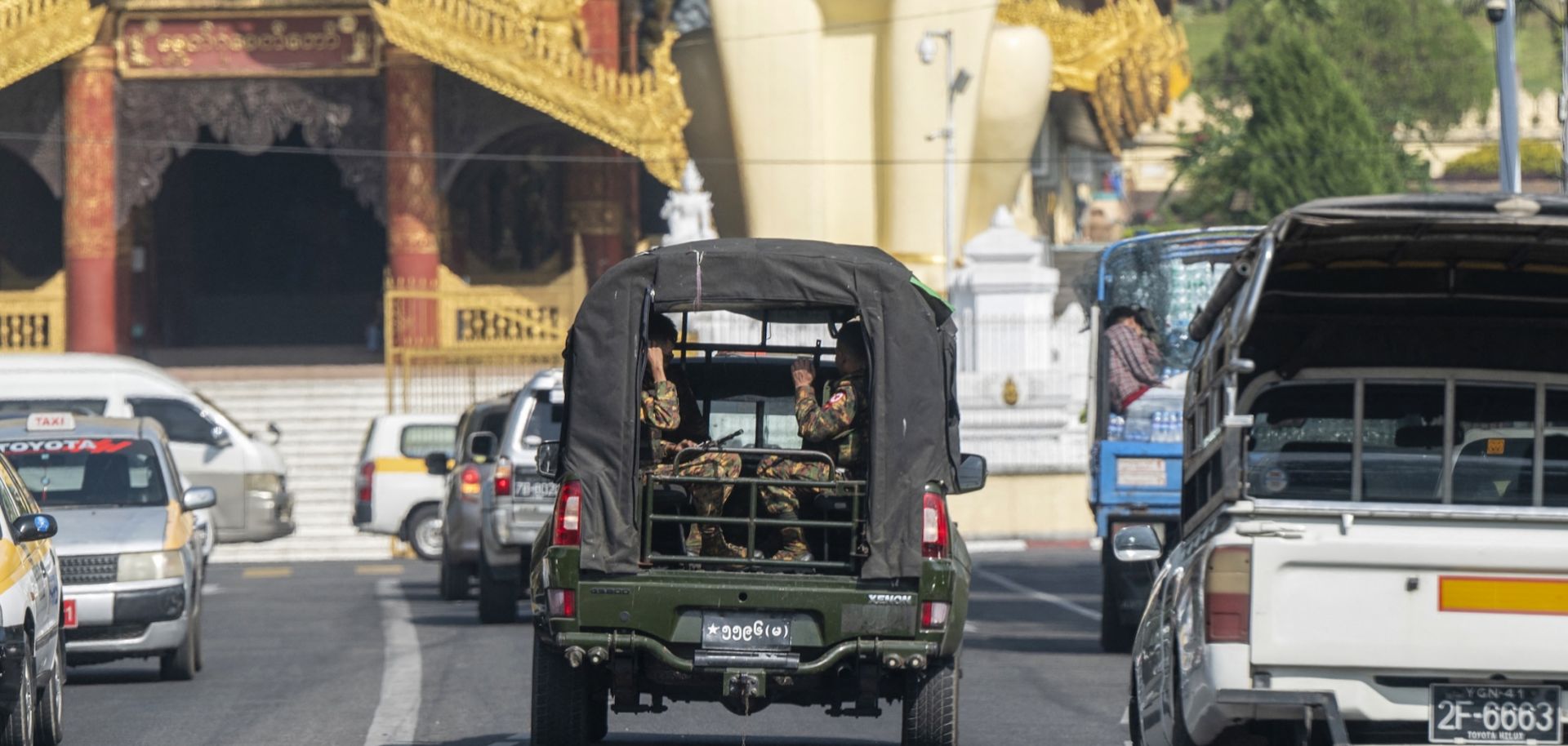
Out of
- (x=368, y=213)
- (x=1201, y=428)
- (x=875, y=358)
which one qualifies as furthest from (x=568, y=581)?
(x=368, y=213)

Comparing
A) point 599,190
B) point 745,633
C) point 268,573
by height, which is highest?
point 599,190

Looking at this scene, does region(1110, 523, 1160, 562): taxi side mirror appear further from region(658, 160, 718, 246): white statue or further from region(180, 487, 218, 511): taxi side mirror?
region(658, 160, 718, 246): white statue

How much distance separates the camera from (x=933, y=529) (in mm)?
10203

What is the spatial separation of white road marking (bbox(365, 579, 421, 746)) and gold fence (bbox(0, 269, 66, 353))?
59.0 ft

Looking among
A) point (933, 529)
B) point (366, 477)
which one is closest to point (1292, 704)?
point (933, 529)

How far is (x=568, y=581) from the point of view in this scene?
32.9 feet

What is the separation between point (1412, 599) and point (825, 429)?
3.39 meters

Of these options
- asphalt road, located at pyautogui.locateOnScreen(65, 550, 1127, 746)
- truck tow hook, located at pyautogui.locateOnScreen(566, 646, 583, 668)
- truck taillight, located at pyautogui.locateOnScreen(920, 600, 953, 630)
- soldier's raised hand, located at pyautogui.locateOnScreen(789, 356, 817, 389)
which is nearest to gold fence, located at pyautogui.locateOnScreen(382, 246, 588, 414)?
asphalt road, located at pyautogui.locateOnScreen(65, 550, 1127, 746)

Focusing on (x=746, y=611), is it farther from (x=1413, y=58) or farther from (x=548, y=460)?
(x=1413, y=58)

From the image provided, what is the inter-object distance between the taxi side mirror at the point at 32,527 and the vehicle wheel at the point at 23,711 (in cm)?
48

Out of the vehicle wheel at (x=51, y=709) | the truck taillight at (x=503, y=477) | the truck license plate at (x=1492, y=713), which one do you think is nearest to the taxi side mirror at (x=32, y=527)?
the vehicle wheel at (x=51, y=709)

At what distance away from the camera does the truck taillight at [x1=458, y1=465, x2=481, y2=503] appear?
69.3 ft

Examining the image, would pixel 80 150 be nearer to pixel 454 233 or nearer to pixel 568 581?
pixel 454 233

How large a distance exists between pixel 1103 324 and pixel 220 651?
6768mm
